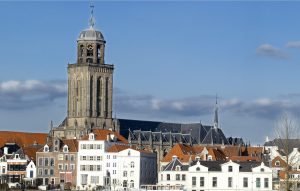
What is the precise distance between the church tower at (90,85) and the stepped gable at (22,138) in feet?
16.3

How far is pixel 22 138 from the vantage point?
15988cm

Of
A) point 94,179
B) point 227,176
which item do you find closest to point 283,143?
point 227,176

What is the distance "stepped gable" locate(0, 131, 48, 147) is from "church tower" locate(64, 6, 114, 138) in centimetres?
496

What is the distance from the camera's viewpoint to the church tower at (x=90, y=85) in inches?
6481

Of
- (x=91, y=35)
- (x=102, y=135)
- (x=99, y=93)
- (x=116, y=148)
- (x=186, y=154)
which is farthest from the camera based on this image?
(x=99, y=93)

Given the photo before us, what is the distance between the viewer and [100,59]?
A: 16788 cm

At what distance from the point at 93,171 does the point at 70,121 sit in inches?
1085

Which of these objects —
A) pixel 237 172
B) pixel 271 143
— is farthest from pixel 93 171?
pixel 271 143

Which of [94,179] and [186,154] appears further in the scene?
[186,154]

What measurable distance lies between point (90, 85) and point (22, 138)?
14840 mm

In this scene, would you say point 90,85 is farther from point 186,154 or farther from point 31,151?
point 186,154

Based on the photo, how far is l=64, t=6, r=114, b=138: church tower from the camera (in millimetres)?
164625

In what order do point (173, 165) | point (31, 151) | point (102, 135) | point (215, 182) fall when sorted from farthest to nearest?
point (31, 151) → point (102, 135) → point (173, 165) → point (215, 182)

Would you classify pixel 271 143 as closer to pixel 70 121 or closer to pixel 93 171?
pixel 70 121
